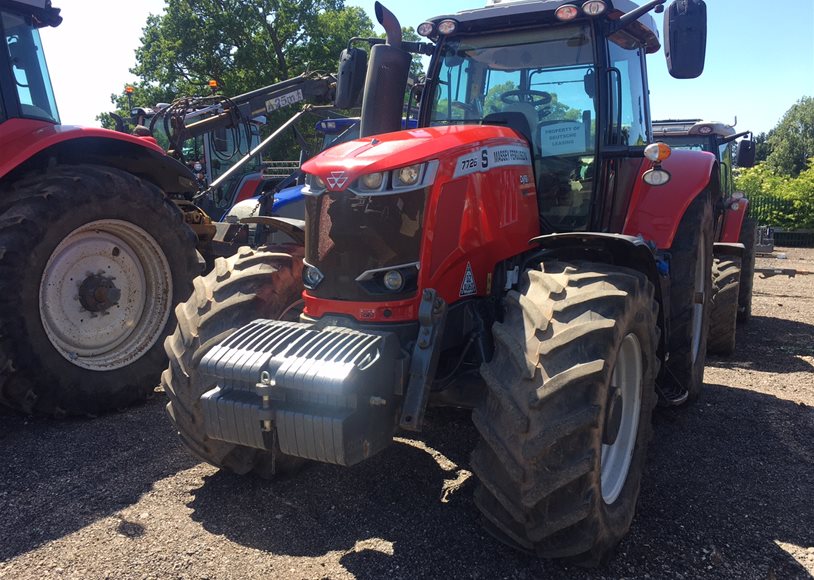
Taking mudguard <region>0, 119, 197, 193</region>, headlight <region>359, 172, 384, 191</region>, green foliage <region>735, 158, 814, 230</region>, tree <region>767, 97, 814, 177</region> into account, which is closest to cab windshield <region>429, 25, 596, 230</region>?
headlight <region>359, 172, 384, 191</region>

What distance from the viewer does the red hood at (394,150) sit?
9.21 ft

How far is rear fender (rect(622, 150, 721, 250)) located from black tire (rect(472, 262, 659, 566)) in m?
1.35

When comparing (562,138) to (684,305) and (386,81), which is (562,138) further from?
(684,305)

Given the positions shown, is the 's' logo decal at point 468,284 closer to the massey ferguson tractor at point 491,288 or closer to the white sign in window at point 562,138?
the massey ferguson tractor at point 491,288

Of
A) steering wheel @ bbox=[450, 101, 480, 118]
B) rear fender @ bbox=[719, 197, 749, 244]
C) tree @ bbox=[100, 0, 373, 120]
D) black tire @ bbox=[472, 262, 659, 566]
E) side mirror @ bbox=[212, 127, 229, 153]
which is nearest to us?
black tire @ bbox=[472, 262, 659, 566]

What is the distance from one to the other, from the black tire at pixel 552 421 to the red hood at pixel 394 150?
0.74 meters

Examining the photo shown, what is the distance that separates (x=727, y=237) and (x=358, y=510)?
256 inches

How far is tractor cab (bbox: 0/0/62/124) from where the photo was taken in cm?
429

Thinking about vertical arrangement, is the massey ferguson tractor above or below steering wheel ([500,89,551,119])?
below

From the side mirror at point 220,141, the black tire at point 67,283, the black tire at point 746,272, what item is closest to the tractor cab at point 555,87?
the black tire at point 67,283

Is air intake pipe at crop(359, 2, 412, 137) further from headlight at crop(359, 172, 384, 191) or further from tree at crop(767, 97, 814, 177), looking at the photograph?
tree at crop(767, 97, 814, 177)

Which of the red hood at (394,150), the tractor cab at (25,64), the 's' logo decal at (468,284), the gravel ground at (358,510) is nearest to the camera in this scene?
the gravel ground at (358,510)

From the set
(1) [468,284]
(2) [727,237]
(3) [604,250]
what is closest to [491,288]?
(1) [468,284]

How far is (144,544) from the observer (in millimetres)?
2787
